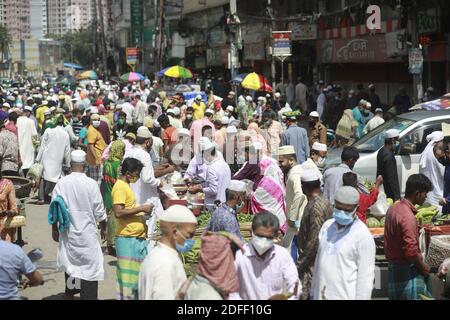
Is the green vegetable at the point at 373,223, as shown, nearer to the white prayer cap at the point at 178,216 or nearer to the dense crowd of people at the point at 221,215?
the dense crowd of people at the point at 221,215

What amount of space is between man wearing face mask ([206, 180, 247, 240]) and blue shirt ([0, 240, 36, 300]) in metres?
→ 1.93

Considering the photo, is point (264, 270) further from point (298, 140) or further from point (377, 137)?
point (298, 140)

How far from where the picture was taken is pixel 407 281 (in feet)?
23.4

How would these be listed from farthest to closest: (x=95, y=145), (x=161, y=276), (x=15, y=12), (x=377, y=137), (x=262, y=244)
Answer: (x=15, y=12) → (x=95, y=145) → (x=377, y=137) → (x=262, y=244) → (x=161, y=276)

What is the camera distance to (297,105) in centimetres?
3231

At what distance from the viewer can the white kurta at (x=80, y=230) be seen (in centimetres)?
873

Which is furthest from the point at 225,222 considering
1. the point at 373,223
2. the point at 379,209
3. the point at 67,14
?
the point at 67,14

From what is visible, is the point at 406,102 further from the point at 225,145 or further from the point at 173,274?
the point at 173,274

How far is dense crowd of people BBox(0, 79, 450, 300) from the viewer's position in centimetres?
585

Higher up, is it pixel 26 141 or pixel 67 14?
pixel 67 14

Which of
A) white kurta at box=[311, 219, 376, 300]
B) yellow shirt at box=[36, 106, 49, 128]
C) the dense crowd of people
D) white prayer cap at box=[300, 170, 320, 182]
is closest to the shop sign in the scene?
yellow shirt at box=[36, 106, 49, 128]

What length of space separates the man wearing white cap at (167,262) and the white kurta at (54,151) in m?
9.64

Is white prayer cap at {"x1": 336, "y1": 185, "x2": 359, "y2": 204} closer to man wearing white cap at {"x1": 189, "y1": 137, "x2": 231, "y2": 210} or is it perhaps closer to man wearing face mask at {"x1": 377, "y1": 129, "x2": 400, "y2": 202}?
man wearing white cap at {"x1": 189, "y1": 137, "x2": 231, "y2": 210}

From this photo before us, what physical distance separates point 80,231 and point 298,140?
662 cm
